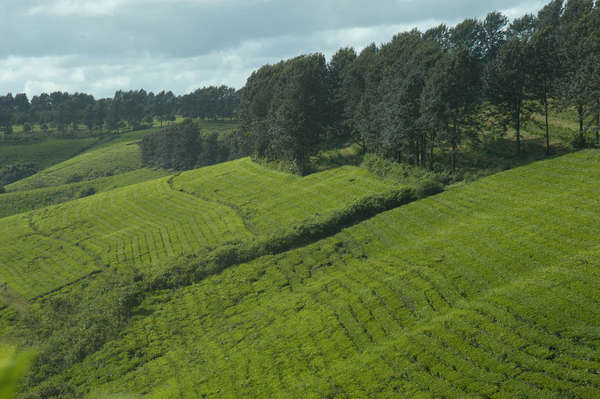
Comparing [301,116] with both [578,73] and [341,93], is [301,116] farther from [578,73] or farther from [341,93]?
[578,73]

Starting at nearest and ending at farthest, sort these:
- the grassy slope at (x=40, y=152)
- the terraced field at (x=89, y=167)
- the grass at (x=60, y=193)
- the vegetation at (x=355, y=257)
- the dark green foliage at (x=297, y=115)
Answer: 1. the vegetation at (x=355, y=257)
2. the dark green foliage at (x=297, y=115)
3. the grass at (x=60, y=193)
4. the terraced field at (x=89, y=167)
5. the grassy slope at (x=40, y=152)

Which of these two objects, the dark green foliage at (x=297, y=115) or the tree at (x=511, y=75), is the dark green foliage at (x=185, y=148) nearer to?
the dark green foliage at (x=297, y=115)

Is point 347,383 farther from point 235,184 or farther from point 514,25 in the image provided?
point 514,25

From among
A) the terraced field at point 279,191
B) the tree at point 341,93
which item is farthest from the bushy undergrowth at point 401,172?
the tree at point 341,93

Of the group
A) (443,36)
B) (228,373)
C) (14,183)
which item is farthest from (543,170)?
(14,183)

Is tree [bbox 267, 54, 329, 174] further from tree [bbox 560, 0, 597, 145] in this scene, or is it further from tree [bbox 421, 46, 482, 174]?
tree [bbox 560, 0, 597, 145]

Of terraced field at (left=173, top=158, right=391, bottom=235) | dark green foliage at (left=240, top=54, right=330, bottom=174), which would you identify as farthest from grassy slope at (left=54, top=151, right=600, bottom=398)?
dark green foliage at (left=240, top=54, right=330, bottom=174)

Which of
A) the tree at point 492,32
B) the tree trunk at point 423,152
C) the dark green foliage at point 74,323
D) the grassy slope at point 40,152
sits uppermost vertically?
the tree at point 492,32
